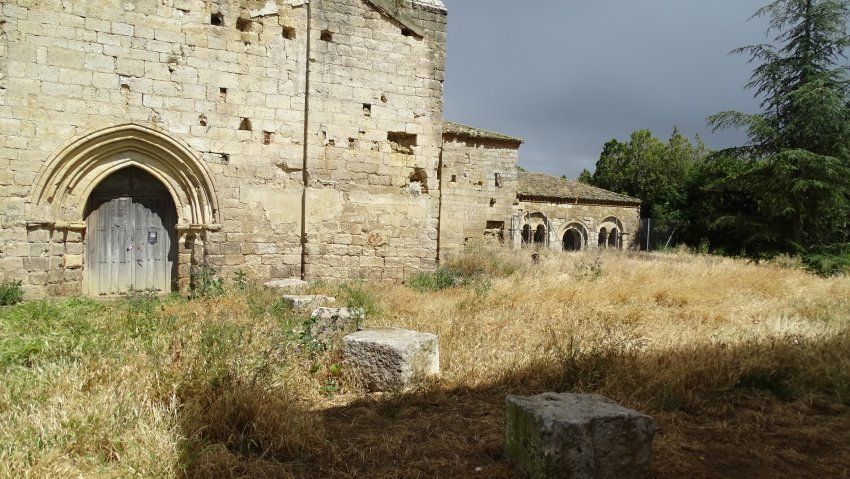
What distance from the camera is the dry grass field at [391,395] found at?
277 centimetres

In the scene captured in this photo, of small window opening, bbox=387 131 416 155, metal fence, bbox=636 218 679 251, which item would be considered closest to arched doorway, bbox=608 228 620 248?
metal fence, bbox=636 218 679 251

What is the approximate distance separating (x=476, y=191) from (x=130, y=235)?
408 inches

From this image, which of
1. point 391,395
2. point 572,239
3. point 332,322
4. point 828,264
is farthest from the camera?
point 572,239

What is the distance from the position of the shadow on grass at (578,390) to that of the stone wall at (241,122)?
5433mm

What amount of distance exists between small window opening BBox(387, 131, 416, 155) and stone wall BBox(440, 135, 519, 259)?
551cm

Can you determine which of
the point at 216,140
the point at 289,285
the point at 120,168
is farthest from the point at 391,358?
the point at 120,168

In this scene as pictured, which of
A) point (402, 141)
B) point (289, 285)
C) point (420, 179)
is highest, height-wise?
point (402, 141)

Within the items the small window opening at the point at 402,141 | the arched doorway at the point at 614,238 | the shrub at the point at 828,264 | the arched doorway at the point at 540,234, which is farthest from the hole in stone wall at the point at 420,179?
the arched doorway at the point at 614,238

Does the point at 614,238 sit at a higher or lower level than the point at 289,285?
higher

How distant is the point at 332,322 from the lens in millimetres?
5070

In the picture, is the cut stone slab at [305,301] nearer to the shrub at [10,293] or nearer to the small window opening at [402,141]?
the shrub at [10,293]

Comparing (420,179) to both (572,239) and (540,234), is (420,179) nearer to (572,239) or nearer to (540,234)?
(540,234)

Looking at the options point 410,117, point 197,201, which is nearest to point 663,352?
point 410,117

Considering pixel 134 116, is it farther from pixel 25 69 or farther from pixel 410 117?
pixel 410 117
